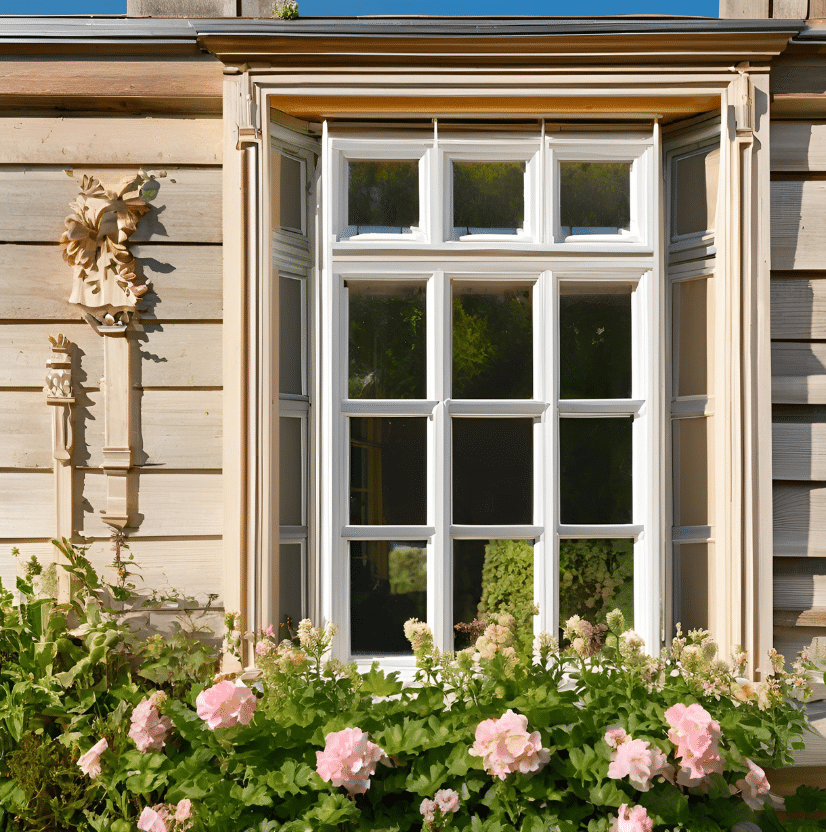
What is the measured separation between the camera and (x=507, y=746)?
1.64 m

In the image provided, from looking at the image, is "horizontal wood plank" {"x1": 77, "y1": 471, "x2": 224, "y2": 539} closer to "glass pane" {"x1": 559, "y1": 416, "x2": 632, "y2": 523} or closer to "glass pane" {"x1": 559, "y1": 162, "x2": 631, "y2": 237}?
"glass pane" {"x1": 559, "y1": 416, "x2": 632, "y2": 523}

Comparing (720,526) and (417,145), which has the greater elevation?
(417,145)

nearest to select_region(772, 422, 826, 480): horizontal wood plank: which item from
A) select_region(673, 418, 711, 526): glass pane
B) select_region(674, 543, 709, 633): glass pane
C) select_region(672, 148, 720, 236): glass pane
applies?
select_region(673, 418, 711, 526): glass pane

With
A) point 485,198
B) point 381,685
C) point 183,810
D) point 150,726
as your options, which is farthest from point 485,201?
point 183,810

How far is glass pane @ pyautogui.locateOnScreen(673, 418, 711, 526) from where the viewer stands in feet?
7.80

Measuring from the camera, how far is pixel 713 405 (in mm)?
2330

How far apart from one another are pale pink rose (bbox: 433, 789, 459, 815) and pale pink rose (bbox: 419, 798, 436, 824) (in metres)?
0.02

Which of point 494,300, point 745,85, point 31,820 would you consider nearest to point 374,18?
point 494,300

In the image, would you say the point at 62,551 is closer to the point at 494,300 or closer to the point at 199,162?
the point at 199,162

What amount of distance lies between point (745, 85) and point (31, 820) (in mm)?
3191

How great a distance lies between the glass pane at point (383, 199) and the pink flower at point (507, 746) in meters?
1.61

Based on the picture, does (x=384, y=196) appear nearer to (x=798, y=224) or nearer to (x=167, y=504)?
(x=167, y=504)

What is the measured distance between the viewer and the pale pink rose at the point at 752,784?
1768 millimetres

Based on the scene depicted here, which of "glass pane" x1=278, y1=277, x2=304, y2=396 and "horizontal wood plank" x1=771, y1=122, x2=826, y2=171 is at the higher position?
"horizontal wood plank" x1=771, y1=122, x2=826, y2=171
